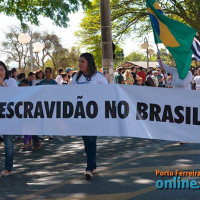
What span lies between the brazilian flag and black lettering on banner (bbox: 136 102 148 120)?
0.71m

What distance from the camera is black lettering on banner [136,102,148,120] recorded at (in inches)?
261

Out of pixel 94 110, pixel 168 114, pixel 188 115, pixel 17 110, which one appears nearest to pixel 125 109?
pixel 94 110

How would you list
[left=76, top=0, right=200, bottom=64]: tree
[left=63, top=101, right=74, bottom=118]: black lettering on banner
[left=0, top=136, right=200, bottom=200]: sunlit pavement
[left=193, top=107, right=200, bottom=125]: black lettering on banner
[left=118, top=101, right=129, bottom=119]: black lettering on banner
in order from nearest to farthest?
[left=0, top=136, right=200, bottom=200]: sunlit pavement → [left=193, top=107, right=200, bottom=125]: black lettering on banner → [left=118, top=101, right=129, bottom=119]: black lettering on banner → [left=63, top=101, right=74, bottom=118]: black lettering on banner → [left=76, top=0, right=200, bottom=64]: tree

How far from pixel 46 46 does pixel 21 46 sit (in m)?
6.45

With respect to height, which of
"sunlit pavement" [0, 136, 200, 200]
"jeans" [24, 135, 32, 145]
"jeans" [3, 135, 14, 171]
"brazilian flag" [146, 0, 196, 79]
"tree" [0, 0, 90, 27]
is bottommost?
"sunlit pavement" [0, 136, 200, 200]

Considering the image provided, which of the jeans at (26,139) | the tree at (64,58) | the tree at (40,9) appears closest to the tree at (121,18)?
the tree at (40,9)

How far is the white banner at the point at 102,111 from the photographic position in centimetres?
658

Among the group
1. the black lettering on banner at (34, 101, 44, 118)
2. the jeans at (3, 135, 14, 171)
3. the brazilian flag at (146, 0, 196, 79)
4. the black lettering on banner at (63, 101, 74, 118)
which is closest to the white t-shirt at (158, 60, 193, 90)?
the brazilian flag at (146, 0, 196, 79)

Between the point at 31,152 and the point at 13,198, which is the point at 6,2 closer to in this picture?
the point at 31,152

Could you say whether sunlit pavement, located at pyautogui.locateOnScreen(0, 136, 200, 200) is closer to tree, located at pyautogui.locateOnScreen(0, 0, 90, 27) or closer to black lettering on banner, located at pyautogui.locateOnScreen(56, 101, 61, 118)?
black lettering on banner, located at pyautogui.locateOnScreen(56, 101, 61, 118)

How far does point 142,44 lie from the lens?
2900 centimetres

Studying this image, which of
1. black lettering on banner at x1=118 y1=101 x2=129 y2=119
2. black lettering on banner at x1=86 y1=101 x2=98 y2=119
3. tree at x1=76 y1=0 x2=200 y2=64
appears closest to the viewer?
black lettering on banner at x1=118 y1=101 x2=129 y2=119

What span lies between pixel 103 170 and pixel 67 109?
1.22m

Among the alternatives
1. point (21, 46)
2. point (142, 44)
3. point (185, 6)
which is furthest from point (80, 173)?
point (21, 46)
